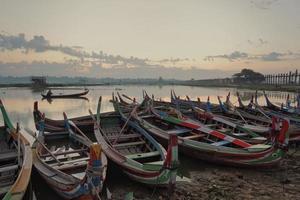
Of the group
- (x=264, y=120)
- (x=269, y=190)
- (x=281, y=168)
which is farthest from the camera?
(x=264, y=120)

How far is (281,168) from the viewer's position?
9164 millimetres

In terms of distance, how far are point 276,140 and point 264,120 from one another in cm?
639

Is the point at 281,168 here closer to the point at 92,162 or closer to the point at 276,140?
the point at 276,140

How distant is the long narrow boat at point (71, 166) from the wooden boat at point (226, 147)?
3497 mm

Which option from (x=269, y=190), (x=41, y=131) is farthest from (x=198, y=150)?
(x=41, y=131)

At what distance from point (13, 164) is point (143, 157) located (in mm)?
3923

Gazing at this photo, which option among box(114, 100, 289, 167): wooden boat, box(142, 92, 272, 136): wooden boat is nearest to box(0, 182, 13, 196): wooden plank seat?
box(114, 100, 289, 167): wooden boat

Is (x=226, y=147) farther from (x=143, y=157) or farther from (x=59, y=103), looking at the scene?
(x=59, y=103)

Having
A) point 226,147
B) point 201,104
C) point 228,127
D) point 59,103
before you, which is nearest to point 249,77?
point 59,103

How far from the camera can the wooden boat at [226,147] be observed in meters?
8.23

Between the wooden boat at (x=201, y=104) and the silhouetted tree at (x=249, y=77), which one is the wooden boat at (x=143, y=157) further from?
the silhouetted tree at (x=249, y=77)

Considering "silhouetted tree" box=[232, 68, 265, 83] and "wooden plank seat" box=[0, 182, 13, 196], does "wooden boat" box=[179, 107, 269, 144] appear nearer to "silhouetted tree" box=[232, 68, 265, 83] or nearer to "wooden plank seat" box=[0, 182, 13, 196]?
"wooden plank seat" box=[0, 182, 13, 196]

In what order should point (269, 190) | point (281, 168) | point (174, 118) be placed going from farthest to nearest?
point (174, 118)
point (281, 168)
point (269, 190)

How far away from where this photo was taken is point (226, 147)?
29.8 feet
